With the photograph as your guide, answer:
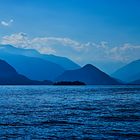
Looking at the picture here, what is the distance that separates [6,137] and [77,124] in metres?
13.6

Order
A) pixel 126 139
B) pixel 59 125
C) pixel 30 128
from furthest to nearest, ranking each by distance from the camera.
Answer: pixel 59 125 < pixel 30 128 < pixel 126 139

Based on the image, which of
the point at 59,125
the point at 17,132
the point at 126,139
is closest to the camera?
the point at 126,139

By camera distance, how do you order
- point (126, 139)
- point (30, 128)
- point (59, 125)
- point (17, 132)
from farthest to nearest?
point (59, 125), point (30, 128), point (17, 132), point (126, 139)

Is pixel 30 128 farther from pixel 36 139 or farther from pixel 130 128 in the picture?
pixel 130 128

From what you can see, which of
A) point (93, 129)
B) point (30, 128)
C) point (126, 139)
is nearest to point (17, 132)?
point (30, 128)

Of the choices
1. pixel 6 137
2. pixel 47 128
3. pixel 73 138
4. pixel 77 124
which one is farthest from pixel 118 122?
pixel 6 137

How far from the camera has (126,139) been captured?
127 ft

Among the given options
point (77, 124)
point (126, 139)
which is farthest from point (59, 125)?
point (126, 139)

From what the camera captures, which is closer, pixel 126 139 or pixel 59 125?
pixel 126 139

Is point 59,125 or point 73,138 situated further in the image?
point 59,125

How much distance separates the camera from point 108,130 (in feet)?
147

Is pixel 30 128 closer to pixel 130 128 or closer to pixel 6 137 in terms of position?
pixel 6 137

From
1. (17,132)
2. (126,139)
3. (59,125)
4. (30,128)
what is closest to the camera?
(126,139)

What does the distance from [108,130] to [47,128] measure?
837cm
